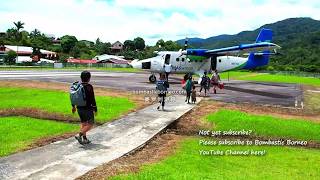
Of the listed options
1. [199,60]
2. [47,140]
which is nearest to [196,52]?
[199,60]

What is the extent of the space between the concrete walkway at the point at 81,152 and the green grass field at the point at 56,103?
1.65m

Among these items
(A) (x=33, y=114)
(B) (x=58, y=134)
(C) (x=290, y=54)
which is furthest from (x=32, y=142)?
(C) (x=290, y=54)

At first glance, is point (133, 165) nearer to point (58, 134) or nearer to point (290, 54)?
point (58, 134)

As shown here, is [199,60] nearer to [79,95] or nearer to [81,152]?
[79,95]

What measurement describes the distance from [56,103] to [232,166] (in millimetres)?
11575

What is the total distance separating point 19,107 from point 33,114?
1940mm

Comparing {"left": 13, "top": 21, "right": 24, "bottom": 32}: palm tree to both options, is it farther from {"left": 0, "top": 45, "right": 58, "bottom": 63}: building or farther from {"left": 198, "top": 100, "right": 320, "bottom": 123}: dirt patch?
{"left": 198, "top": 100, "right": 320, "bottom": 123}: dirt patch

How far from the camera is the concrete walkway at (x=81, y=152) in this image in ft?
27.8

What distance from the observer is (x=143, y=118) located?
16125 mm

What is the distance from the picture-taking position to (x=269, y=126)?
15.6 m

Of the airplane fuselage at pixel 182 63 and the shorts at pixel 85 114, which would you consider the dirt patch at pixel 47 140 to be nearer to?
the shorts at pixel 85 114

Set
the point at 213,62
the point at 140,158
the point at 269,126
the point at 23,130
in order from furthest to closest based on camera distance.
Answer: the point at 213,62
the point at 269,126
the point at 23,130
the point at 140,158

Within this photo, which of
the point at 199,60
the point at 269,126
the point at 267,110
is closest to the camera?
the point at 269,126

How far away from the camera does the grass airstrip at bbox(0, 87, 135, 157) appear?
1174 centimetres
